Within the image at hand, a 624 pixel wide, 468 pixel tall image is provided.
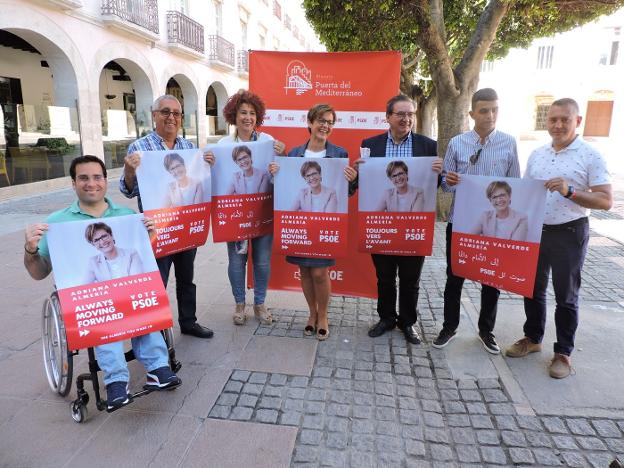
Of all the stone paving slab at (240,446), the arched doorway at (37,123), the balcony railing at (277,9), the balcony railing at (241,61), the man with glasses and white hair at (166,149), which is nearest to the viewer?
the stone paving slab at (240,446)

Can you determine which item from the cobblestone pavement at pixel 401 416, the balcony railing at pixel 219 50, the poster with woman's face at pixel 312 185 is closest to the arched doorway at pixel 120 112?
the balcony railing at pixel 219 50

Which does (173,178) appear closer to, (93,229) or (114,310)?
(93,229)

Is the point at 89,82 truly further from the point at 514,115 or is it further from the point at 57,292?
the point at 514,115

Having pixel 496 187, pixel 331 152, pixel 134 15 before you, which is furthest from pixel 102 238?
pixel 134 15

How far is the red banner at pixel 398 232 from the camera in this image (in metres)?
3.51

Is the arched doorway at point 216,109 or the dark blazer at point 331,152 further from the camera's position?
the arched doorway at point 216,109

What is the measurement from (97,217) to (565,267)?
3.20 m

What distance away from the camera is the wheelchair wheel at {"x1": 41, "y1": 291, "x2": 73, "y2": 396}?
8.74 ft

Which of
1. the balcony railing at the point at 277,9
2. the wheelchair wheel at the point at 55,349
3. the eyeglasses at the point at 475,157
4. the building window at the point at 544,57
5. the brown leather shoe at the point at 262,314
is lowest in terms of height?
the brown leather shoe at the point at 262,314

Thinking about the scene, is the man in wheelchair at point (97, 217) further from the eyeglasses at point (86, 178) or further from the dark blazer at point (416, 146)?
the dark blazer at point (416, 146)

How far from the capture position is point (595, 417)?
271 cm

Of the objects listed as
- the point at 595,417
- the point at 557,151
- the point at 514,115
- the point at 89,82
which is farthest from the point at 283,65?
the point at 514,115

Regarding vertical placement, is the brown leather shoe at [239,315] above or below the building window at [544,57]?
below

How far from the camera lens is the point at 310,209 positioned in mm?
3547
